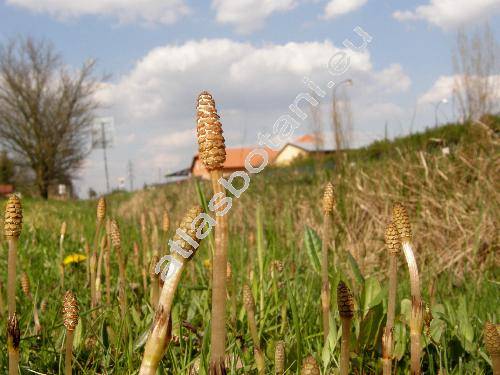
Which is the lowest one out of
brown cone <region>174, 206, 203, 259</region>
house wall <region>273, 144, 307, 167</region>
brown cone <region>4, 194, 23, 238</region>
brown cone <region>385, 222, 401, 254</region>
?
brown cone <region>385, 222, 401, 254</region>

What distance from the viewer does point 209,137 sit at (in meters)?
0.54

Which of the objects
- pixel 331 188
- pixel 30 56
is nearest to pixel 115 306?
pixel 331 188

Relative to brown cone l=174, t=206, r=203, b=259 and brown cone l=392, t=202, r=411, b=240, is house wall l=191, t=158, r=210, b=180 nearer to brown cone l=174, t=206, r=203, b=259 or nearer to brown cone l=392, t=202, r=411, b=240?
brown cone l=174, t=206, r=203, b=259

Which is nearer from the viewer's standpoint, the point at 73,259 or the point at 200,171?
the point at 73,259

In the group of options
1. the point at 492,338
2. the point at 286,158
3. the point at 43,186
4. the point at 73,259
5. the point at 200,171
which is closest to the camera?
the point at 492,338

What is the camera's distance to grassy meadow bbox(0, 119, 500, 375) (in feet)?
4.72

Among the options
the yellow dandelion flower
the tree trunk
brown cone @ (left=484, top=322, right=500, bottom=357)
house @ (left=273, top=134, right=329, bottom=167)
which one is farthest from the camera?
the tree trunk

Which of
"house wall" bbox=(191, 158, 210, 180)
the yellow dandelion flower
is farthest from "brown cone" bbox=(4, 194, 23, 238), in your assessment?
the yellow dandelion flower

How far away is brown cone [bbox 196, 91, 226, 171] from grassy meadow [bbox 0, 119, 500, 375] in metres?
0.76

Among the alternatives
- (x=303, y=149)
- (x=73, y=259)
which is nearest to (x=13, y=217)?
(x=73, y=259)

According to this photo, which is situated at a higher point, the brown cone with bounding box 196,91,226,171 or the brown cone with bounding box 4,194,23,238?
the brown cone with bounding box 196,91,226,171

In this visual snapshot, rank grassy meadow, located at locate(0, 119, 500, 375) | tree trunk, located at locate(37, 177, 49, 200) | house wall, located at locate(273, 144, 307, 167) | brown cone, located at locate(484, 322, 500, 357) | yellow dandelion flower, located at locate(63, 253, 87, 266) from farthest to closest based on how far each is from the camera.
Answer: tree trunk, located at locate(37, 177, 49, 200) → house wall, located at locate(273, 144, 307, 167) → yellow dandelion flower, located at locate(63, 253, 87, 266) → grassy meadow, located at locate(0, 119, 500, 375) → brown cone, located at locate(484, 322, 500, 357)

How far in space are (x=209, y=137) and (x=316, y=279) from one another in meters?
1.84

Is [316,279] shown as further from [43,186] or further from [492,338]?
[43,186]
